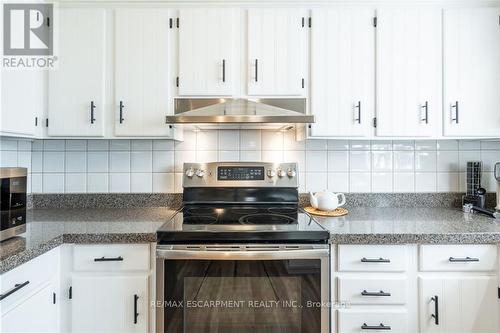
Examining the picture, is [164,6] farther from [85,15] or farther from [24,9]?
[24,9]

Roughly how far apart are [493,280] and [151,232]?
5.36 feet

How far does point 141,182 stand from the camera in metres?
2.03

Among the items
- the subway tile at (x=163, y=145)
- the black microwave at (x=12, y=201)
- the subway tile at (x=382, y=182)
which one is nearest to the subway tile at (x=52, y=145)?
the subway tile at (x=163, y=145)

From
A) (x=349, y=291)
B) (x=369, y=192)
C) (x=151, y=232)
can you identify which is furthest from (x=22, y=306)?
(x=369, y=192)

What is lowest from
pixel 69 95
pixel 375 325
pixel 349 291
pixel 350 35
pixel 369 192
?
pixel 375 325

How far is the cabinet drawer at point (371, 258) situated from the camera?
1.37m

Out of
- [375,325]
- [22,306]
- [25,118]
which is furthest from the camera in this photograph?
[25,118]

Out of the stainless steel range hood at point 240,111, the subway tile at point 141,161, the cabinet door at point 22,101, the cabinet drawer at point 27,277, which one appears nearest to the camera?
the cabinet drawer at point 27,277

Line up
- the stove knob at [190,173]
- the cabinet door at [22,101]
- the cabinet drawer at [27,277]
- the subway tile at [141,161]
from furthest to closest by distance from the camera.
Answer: the subway tile at [141,161] → the stove knob at [190,173] → the cabinet door at [22,101] → the cabinet drawer at [27,277]

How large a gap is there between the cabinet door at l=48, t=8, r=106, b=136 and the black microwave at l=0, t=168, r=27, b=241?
1.85ft

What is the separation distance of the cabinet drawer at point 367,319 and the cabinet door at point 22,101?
1895mm

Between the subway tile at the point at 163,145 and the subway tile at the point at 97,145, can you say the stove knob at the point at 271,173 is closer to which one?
the subway tile at the point at 163,145

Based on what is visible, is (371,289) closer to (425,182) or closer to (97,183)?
(425,182)

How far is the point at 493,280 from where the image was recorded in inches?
53.9
